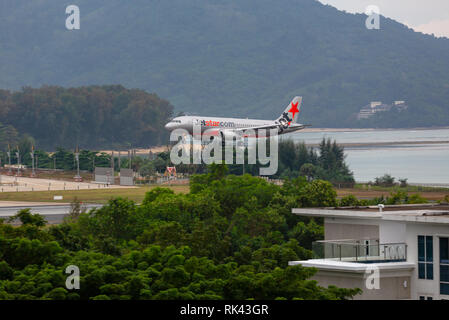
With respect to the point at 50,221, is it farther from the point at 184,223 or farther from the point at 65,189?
the point at 65,189

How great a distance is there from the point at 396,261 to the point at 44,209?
64758mm

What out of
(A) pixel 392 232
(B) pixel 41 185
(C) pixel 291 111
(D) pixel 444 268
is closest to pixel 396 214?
(A) pixel 392 232

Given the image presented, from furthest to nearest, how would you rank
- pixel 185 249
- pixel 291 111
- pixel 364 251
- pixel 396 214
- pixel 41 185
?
pixel 291 111 → pixel 41 185 → pixel 185 249 → pixel 396 214 → pixel 364 251

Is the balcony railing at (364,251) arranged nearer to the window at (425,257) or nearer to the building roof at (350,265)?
the building roof at (350,265)

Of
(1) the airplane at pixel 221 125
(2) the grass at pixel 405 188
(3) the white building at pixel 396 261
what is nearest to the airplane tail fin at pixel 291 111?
(1) the airplane at pixel 221 125

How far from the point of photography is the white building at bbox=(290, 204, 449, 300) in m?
31.3

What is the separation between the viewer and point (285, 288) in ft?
104

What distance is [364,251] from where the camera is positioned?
108 ft

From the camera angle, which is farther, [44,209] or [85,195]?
[85,195]

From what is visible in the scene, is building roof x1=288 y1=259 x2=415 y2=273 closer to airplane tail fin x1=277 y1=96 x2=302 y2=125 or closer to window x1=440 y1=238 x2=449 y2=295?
window x1=440 y1=238 x2=449 y2=295

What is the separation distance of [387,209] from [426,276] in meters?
9.55

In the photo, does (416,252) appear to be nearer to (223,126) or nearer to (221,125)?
(221,125)

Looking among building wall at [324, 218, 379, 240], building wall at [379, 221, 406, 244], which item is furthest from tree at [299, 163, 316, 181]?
building wall at [379, 221, 406, 244]

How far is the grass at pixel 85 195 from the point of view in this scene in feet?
353
